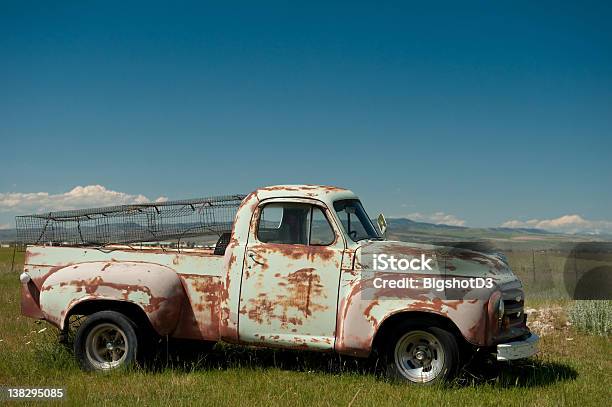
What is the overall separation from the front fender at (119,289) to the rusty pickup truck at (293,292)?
1cm

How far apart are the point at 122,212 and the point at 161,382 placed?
9.53 ft

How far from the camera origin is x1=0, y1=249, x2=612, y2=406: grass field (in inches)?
266

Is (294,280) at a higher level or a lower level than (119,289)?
higher

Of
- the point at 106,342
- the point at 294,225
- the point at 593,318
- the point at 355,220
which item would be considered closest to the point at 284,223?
the point at 294,225

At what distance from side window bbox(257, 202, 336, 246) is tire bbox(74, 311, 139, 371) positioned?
2.00 m

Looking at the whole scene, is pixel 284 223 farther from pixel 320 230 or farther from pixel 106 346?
pixel 106 346

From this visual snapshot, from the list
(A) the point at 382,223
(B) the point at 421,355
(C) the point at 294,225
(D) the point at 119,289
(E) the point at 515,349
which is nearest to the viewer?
(E) the point at 515,349

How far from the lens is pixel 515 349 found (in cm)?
697

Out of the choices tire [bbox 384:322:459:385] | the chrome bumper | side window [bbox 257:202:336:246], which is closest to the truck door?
side window [bbox 257:202:336:246]

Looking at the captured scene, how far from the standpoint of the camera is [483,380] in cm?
761

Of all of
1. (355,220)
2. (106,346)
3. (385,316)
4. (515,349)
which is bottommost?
(106,346)

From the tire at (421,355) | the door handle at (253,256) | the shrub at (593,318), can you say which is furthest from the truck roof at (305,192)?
the shrub at (593,318)

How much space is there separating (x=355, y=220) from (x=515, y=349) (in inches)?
94.1

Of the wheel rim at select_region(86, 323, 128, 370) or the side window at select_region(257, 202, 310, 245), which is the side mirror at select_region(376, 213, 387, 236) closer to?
the side window at select_region(257, 202, 310, 245)
